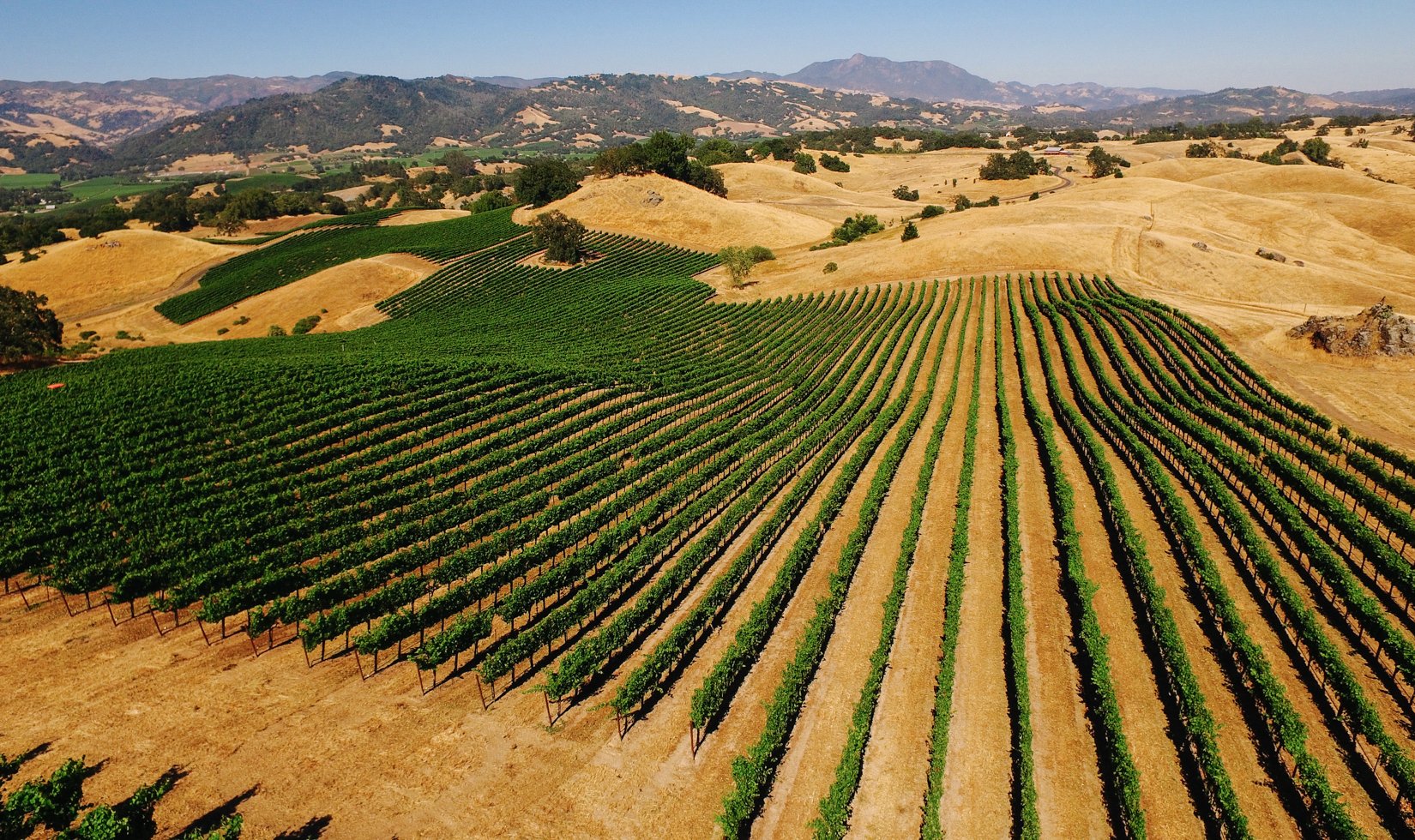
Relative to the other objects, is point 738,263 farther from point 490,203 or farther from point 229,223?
point 229,223

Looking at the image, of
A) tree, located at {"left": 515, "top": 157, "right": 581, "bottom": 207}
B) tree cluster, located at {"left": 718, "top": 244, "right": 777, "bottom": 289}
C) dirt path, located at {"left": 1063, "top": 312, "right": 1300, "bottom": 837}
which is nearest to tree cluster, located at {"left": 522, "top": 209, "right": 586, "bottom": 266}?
tree cluster, located at {"left": 718, "top": 244, "right": 777, "bottom": 289}

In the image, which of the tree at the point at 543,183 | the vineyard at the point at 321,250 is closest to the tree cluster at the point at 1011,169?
the tree at the point at 543,183

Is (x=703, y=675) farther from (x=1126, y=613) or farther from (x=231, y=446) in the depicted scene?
(x=231, y=446)

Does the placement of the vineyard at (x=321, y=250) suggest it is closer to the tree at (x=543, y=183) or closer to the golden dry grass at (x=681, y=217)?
the tree at (x=543, y=183)

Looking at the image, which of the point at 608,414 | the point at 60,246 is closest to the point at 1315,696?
the point at 608,414

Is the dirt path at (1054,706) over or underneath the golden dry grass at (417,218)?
underneath

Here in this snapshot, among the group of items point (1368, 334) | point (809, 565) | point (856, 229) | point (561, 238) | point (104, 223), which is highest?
point (104, 223)

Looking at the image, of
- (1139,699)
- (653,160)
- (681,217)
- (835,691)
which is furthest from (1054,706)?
A: (653,160)
